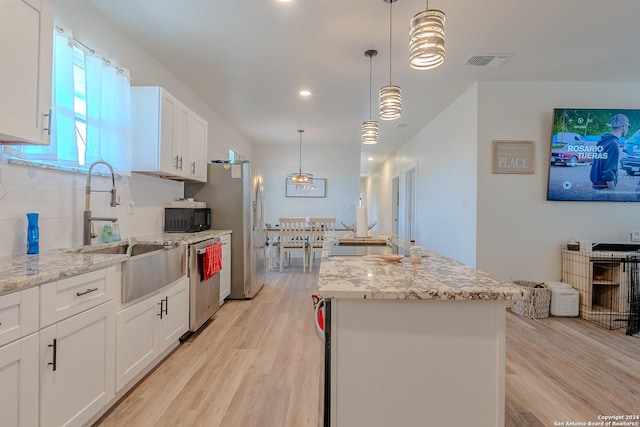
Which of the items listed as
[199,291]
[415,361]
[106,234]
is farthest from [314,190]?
[415,361]

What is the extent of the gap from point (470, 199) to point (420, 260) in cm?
276

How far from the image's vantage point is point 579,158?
3.74 m

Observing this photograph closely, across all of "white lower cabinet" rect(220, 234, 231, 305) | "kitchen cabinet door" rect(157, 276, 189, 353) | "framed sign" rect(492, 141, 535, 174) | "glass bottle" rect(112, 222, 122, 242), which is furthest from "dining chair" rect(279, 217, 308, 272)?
"glass bottle" rect(112, 222, 122, 242)

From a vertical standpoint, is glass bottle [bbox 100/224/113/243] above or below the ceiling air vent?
below

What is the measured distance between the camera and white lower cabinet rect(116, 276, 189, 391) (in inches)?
73.4

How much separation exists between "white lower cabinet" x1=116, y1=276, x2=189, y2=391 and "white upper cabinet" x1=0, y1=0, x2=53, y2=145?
3.47 feet

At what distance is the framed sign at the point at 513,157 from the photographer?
3.85 metres

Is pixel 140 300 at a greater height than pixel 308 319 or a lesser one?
greater

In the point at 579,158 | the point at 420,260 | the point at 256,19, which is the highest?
the point at 256,19

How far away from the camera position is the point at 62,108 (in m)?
2.05

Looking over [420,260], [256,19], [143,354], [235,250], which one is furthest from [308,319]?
[256,19]

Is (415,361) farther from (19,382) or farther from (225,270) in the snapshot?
(225,270)

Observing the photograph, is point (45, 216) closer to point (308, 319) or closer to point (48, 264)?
point (48, 264)

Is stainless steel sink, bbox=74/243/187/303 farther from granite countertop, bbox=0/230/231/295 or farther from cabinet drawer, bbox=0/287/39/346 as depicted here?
cabinet drawer, bbox=0/287/39/346
